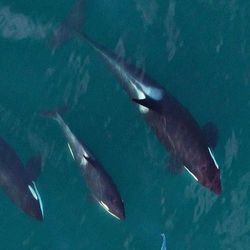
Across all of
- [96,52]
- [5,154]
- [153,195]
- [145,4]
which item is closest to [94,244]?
[153,195]

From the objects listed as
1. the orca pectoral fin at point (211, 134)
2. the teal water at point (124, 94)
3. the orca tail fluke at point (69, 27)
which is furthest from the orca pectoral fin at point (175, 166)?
the orca tail fluke at point (69, 27)

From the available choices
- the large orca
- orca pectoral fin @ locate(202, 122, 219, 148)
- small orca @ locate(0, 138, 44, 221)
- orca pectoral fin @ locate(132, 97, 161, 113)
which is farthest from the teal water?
orca pectoral fin @ locate(132, 97, 161, 113)

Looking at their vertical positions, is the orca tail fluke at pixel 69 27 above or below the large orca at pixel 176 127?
above

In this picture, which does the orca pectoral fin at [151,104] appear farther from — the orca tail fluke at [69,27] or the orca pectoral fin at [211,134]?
the orca tail fluke at [69,27]

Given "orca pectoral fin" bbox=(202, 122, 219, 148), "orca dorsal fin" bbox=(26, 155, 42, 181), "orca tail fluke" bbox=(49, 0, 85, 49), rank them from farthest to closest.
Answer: "orca tail fluke" bbox=(49, 0, 85, 49) < "orca dorsal fin" bbox=(26, 155, 42, 181) < "orca pectoral fin" bbox=(202, 122, 219, 148)

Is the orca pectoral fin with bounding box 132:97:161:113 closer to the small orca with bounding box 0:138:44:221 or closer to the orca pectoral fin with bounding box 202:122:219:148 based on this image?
the orca pectoral fin with bounding box 202:122:219:148

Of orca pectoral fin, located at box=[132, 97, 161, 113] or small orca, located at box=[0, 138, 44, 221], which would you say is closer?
orca pectoral fin, located at box=[132, 97, 161, 113]

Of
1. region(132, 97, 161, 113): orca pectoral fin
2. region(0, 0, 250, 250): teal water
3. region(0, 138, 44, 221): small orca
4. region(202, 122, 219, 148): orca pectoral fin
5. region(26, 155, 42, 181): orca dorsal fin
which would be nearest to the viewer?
region(132, 97, 161, 113): orca pectoral fin
